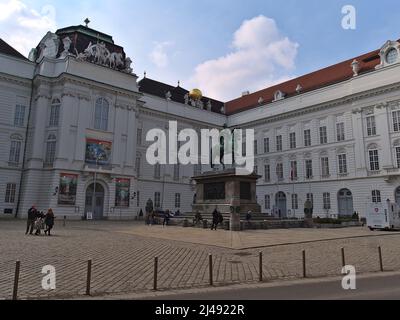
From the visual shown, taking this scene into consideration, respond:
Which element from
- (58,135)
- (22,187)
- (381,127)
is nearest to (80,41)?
(58,135)

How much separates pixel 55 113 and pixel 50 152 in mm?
5193

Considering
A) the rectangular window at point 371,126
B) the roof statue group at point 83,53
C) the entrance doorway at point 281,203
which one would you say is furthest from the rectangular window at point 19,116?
the rectangular window at point 371,126

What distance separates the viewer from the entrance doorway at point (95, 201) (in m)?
43.8

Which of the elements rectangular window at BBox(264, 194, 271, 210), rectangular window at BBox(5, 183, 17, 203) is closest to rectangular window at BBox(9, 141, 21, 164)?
rectangular window at BBox(5, 183, 17, 203)

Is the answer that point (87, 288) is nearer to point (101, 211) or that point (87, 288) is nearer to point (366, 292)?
point (366, 292)

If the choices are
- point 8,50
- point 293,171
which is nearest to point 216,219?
point 293,171

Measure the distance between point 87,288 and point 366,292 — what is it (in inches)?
268

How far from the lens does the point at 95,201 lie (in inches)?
1750

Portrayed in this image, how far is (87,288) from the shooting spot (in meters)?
8.11

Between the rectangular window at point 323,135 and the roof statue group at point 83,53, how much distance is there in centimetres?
3048

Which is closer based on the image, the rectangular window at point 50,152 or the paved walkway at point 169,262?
the paved walkway at point 169,262

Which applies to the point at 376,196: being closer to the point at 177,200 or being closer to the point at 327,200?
the point at 327,200

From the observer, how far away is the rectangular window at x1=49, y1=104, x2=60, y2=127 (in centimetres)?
4381

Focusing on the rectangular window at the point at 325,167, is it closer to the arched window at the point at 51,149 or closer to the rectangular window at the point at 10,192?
the arched window at the point at 51,149
